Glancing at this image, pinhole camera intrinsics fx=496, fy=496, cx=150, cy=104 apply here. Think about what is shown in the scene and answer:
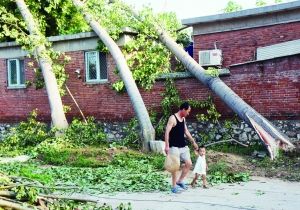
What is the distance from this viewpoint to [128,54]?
19062mm

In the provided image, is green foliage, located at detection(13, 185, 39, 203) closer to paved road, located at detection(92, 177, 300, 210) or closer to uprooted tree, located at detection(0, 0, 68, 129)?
paved road, located at detection(92, 177, 300, 210)

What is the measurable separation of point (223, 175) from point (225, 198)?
2.36m

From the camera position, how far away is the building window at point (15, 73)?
2244 centimetres

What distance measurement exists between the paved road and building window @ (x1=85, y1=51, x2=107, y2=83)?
9.90 m

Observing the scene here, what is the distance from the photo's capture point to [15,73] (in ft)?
74.4

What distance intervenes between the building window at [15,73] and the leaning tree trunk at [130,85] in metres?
4.90

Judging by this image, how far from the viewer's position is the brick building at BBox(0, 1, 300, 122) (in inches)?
604

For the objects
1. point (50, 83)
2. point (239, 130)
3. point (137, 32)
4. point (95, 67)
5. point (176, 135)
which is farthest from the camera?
point (95, 67)

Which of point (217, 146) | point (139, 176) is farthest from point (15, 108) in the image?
point (139, 176)

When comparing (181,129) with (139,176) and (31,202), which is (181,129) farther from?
(31,202)

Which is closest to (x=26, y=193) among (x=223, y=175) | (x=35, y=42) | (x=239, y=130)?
(x=223, y=175)

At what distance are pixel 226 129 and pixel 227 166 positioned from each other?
11.6ft

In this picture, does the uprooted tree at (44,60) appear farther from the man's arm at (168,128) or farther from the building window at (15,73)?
the man's arm at (168,128)

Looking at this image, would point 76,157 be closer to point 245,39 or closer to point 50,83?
point 50,83
